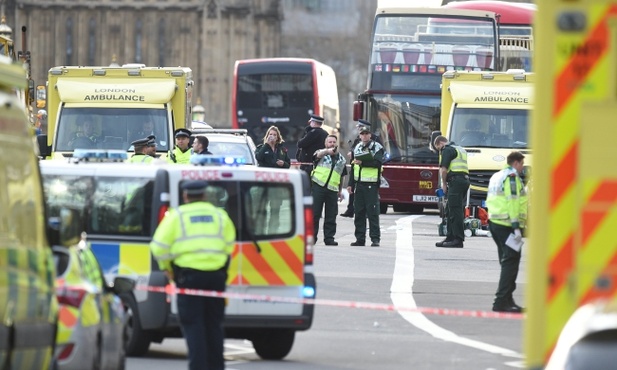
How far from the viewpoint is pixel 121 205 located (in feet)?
49.9

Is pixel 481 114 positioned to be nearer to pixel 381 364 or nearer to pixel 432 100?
pixel 432 100

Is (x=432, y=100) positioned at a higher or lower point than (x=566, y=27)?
lower

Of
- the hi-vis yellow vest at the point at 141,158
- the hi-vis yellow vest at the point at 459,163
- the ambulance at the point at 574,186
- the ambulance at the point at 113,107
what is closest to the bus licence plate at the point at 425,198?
the ambulance at the point at 113,107

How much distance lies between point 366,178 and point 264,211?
1292 centimetres

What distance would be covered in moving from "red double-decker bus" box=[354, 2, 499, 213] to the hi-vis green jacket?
28.5 m

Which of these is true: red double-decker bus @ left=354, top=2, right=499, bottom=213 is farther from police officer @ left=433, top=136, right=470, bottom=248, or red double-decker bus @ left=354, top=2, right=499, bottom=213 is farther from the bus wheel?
police officer @ left=433, top=136, right=470, bottom=248

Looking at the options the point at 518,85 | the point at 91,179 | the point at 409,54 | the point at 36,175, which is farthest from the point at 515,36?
the point at 36,175

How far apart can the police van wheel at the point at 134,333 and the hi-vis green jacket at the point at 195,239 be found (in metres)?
2.02

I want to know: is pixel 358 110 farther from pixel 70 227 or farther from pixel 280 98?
pixel 70 227

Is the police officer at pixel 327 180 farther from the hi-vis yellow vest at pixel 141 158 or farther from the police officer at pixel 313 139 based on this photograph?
the hi-vis yellow vest at pixel 141 158

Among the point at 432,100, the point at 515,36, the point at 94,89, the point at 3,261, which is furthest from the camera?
the point at 515,36

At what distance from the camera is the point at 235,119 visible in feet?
201

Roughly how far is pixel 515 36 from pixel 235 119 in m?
17.6

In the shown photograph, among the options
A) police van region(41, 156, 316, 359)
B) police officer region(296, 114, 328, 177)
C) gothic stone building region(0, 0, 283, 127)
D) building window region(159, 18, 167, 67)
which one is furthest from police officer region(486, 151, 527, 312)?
building window region(159, 18, 167, 67)
